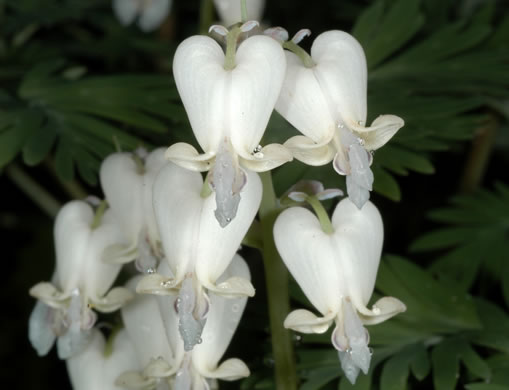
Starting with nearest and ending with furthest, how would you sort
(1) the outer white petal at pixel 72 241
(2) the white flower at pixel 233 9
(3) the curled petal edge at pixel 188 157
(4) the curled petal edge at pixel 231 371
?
(3) the curled petal edge at pixel 188 157
(4) the curled petal edge at pixel 231 371
(1) the outer white petal at pixel 72 241
(2) the white flower at pixel 233 9

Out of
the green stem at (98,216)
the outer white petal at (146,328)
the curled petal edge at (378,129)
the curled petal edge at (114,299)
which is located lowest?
the outer white petal at (146,328)

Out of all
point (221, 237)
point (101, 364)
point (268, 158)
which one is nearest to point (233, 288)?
point (221, 237)

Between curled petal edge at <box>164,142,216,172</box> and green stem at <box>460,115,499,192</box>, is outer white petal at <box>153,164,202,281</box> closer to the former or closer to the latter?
curled petal edge at <box>164,142,216,172</box>

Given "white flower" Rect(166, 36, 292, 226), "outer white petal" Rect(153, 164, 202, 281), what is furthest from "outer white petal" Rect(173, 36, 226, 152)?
"outer white petal" Rect(153, 164, 202, 281)

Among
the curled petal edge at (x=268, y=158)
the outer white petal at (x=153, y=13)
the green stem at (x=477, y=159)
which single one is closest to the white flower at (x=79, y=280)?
the curled petal edge at (x=268, y=158)

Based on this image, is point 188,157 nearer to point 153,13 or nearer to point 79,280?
point 79,280

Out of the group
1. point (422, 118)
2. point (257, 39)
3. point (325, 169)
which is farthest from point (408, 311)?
point (257, 39)

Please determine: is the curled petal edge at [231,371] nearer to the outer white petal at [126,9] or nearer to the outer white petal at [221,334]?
the outer white petal at [221,334]

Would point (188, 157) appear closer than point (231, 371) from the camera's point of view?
Yes
